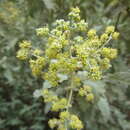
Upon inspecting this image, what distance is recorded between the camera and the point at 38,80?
3740 millimetres

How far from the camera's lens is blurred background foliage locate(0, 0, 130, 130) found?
2.63 metres

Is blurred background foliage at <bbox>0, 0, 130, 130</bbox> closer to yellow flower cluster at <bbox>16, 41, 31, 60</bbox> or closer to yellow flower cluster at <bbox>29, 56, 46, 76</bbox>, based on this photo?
yellow flower cluster at <bbox>16, 41, 31, 60</bbox>

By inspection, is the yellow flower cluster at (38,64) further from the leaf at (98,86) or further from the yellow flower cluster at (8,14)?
the yellow flower cluster at (8,14)

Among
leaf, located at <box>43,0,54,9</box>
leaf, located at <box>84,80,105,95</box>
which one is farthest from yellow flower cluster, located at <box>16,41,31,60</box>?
leaf, located at <box>84,80,105,95</box>

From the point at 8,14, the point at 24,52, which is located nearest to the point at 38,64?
the point at 24,52

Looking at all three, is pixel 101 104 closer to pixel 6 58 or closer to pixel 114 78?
pixel 114 78

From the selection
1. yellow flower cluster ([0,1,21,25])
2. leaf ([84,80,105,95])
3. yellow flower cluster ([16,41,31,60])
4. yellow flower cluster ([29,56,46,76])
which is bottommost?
leaf ([84,80,105,95])

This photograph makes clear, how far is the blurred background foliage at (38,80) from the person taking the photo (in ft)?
8.63

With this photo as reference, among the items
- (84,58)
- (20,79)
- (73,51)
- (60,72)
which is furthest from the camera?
(20,79)

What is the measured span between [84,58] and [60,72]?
310 millimetres

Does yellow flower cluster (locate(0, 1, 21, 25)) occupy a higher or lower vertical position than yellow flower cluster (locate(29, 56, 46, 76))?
higher

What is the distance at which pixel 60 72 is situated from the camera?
1.88 metres

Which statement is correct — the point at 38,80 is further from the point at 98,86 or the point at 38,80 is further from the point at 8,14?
the point at 98,86

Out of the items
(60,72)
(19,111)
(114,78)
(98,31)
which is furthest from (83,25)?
(19,111)
